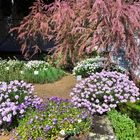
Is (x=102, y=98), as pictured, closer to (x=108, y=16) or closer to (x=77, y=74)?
(x=108, y=16)

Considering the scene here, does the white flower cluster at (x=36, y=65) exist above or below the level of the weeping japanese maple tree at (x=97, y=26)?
below

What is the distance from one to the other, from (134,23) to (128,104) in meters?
1.66

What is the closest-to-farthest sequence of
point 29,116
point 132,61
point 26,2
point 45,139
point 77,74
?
point 45,139
point 29,116
point 132,61
point 77,74
point 26,2

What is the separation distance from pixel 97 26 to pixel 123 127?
2469 millimetres

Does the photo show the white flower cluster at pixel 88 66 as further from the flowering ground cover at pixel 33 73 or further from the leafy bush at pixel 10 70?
the leafy bush at pixel 10 70

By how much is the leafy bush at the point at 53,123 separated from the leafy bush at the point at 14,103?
0.21m

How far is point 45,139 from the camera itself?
5066mm

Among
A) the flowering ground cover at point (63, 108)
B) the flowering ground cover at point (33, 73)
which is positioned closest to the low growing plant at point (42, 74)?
the flowering ground cover at point (33, 73)

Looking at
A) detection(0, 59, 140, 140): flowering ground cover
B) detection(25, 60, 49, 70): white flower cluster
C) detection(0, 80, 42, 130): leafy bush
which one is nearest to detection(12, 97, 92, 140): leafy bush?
detection(0, 59, 140, 140): flowering ground cover

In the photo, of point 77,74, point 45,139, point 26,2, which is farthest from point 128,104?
point 26,2

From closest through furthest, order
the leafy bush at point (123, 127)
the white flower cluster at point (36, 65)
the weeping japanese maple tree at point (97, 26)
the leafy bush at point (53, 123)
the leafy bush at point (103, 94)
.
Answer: the leafy bush at point (53, 123) → the leafy bush at point (123, 127) → the leafy bush at point (103, 94) → the weeping japanese maple tree at point (97, 26) → the white flower cluster at point (36, 65)

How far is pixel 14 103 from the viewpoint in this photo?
5.76 m

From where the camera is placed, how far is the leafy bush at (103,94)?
19.2ft

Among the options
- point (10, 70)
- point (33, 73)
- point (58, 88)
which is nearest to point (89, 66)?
point (58, 88)
